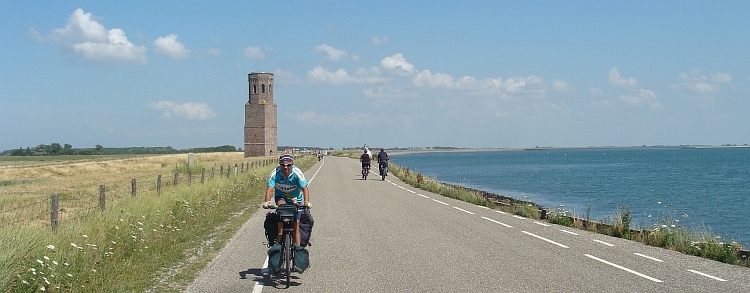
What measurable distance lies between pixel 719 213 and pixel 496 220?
1839 cm

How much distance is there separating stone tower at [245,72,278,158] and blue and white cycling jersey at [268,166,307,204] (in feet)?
293

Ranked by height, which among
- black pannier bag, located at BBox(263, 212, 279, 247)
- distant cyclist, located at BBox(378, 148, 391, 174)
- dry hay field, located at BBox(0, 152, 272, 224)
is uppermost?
distant cyclist, located at BBox(378, 148, 391, 174)

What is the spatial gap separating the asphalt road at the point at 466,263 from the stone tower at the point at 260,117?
8311 cm

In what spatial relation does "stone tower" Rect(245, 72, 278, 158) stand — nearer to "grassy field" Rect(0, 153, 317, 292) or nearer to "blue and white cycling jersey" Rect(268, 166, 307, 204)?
"grassy field" Rect(0, 153, 317, 292)

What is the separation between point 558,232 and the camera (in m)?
14.0

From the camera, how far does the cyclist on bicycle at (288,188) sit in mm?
8797

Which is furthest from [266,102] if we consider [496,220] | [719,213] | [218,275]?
[218,275]

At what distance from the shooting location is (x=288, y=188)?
8914 mm

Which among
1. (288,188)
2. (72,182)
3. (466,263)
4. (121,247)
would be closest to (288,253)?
(288,188)

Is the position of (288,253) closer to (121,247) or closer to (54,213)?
(121,247)

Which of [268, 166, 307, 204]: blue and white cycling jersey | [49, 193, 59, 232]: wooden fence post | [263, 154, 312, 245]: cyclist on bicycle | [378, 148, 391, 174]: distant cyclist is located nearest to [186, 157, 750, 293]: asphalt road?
[263, 154, 312, 245]: cyclist on bicycle

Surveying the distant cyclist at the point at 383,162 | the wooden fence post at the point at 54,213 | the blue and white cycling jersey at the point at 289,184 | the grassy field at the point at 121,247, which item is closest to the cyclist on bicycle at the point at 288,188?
the blue and white cycling jersey at the point at 289,184

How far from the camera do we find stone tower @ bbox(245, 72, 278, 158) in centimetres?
9769

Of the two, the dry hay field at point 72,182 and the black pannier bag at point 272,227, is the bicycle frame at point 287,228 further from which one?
the dry hay field at point 72,182
